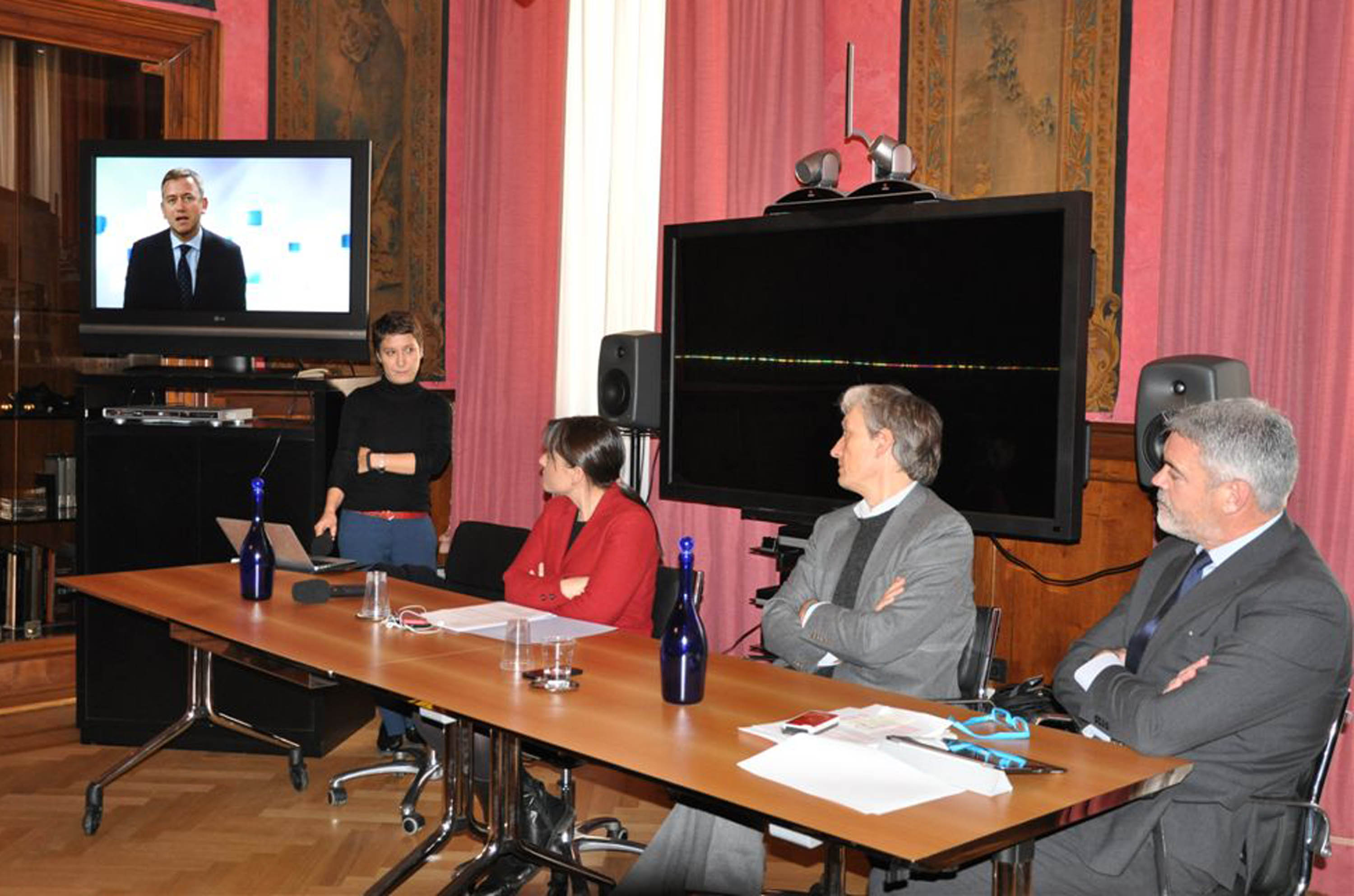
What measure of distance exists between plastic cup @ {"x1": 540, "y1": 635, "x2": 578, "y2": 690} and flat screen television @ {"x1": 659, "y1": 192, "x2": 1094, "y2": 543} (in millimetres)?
1630

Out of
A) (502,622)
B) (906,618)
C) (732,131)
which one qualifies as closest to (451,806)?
(502,622)

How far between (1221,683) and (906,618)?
2.54ft

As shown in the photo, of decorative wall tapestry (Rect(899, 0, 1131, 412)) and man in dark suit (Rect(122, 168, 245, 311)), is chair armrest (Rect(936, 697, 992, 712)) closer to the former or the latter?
decorative wall tapestry (Rect(899, 0, 1131, 412))

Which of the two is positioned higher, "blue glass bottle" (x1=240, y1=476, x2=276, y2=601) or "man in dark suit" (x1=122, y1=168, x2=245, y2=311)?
"man in dark suit" (x1=122, y1=168, x2=245, y2=311)

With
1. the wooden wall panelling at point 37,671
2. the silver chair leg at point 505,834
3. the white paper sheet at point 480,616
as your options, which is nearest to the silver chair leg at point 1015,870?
the silver chair leg at point 505,834

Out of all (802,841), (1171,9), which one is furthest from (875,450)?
(1171,9)

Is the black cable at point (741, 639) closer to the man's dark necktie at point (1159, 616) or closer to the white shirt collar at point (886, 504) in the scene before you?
the white shirt collar at point (886, 504)

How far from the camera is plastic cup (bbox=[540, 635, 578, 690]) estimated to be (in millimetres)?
2764

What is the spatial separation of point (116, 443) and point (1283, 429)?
4.00 meters

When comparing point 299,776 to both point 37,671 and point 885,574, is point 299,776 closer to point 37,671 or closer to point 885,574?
point 37,671

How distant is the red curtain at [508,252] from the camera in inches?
233

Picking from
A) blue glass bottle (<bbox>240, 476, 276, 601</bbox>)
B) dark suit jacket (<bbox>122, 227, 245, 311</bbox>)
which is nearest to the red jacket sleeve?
blue glass bottle (<bbox>240, 476, 276, 601</bbox>)

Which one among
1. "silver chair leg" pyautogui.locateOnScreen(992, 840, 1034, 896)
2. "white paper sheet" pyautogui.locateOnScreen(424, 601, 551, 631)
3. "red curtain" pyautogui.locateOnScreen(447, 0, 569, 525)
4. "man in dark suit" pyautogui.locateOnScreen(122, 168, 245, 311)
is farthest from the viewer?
"red curtain" pyautogui.locateOnScreen(447, 0, 569, 525)

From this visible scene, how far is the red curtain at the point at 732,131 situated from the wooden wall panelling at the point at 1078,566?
1.00 metres
